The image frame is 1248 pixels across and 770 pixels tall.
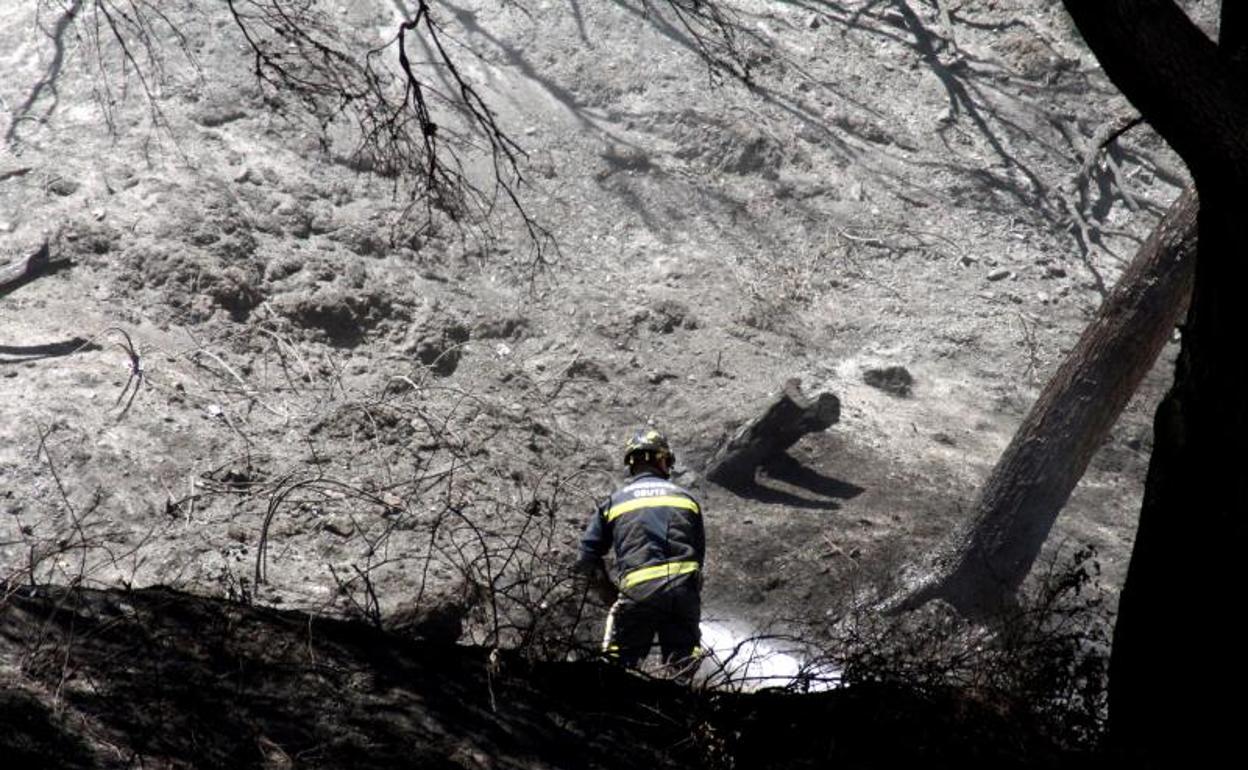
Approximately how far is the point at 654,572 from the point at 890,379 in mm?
4882

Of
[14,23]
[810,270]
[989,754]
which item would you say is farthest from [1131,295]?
[14,23]

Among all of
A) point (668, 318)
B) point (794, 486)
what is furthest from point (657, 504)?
point (668, 318)

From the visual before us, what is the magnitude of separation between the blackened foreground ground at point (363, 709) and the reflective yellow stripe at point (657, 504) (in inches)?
82.5

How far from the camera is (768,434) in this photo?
8484 millimetres

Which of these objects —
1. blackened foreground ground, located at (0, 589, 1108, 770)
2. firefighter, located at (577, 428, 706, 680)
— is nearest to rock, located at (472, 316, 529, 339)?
firefighter, located at (577, 428, 706, 680)

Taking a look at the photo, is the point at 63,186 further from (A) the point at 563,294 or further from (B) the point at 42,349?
(A) the point at 563,294

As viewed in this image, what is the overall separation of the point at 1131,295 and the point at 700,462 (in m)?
3.33

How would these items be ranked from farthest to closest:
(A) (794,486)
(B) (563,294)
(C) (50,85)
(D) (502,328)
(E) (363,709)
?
1. (C) (50,85)
2. (B) (563,294)
3. (D) (502,328)
4. (A) (794,486)
5. (E) (363,709)

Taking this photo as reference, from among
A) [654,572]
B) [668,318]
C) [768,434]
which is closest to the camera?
[654,572]

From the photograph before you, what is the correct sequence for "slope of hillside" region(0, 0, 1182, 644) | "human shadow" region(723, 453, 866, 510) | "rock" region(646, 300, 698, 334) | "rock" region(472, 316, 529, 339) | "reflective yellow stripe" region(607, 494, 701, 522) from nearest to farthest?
1. "reflective yellow stripe" region(607, 494, 701, 522)
2. "slope of hillside" region(0, 0, 1182, 644)
3. "human shadow" region(723, 453, 866, 510)
4. "rock" region(472, 316, 529, 339)
5. "rock" region(646, 300, 698, 334)

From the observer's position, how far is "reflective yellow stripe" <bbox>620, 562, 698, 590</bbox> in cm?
560

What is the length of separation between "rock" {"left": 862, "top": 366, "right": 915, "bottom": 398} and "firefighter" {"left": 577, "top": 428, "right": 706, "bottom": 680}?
4.39 meters

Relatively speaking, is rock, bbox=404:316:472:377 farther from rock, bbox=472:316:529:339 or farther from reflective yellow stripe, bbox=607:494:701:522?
reflective yellow stripe, bbox=607:494:701:522

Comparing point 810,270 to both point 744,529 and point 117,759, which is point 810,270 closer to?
point 744,529
